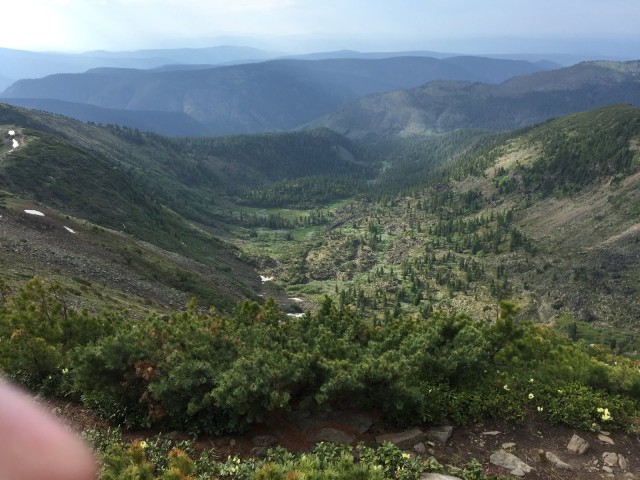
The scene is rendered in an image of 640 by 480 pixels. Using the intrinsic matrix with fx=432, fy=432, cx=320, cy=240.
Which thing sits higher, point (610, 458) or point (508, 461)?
point (508, 461)

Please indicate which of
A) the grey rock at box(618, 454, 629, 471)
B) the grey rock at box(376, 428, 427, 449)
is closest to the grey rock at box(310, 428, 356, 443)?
the grey rock at box(376, 428, 427, 449)

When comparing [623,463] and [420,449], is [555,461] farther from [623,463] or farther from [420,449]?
[420,449]

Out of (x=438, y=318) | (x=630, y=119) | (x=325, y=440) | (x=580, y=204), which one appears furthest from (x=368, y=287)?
(x=630, y=119)

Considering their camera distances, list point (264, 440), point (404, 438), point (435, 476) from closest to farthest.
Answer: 1. point (435, 476)
2. point (264, 440)
3. point (404, 438)

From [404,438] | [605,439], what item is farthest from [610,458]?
[404,438]

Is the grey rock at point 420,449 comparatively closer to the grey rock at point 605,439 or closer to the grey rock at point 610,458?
the grey rock at point 610,458

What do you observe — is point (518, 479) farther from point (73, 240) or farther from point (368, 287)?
point (368, 287)

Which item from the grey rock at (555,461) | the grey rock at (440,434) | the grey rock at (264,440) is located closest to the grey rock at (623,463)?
the grey rock at (555,461)
